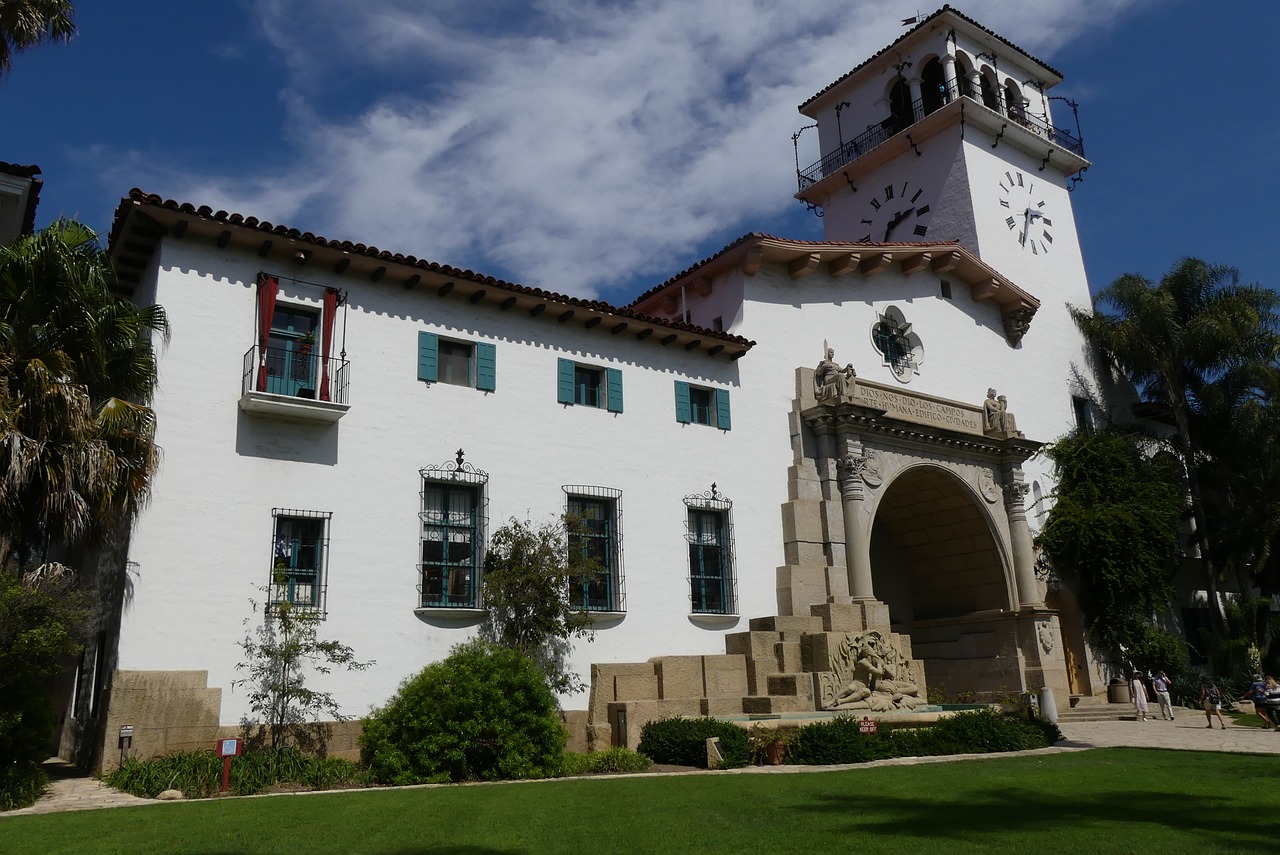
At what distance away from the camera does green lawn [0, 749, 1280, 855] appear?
8.58 meters

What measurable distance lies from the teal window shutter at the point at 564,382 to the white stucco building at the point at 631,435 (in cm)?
7

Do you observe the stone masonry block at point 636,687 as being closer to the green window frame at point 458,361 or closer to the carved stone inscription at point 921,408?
the green window frame at point 458,361

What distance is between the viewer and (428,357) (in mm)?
18453

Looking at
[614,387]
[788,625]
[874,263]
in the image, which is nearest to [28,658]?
[614,387]

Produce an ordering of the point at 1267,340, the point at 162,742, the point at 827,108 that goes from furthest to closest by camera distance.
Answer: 1. the point at 827,108
2. the point at 1267,340
3. the point at 162,742

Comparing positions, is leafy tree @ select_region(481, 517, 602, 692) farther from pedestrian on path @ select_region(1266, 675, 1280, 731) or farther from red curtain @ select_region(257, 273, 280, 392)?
pedestrian on path @ select_region(1266, 675, 1280, 731)

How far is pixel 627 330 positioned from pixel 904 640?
8939 millimetres

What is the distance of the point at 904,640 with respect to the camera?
843 inches

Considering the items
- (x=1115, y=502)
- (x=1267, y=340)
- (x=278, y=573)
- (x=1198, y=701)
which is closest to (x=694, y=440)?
(x=278, y=573)

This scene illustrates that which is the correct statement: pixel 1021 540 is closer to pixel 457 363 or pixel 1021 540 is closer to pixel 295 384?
pixel 457 363

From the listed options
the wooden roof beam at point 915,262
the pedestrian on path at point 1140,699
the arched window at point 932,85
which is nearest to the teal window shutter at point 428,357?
the wooden roof beam at point 915,262

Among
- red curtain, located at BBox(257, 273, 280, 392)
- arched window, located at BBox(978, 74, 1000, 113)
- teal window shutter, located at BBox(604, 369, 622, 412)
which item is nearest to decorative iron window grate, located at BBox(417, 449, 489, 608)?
red curtain, located at BBox(257, 273, 280, 392)

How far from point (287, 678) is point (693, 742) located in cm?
645

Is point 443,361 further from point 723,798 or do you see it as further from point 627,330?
point 723,798
